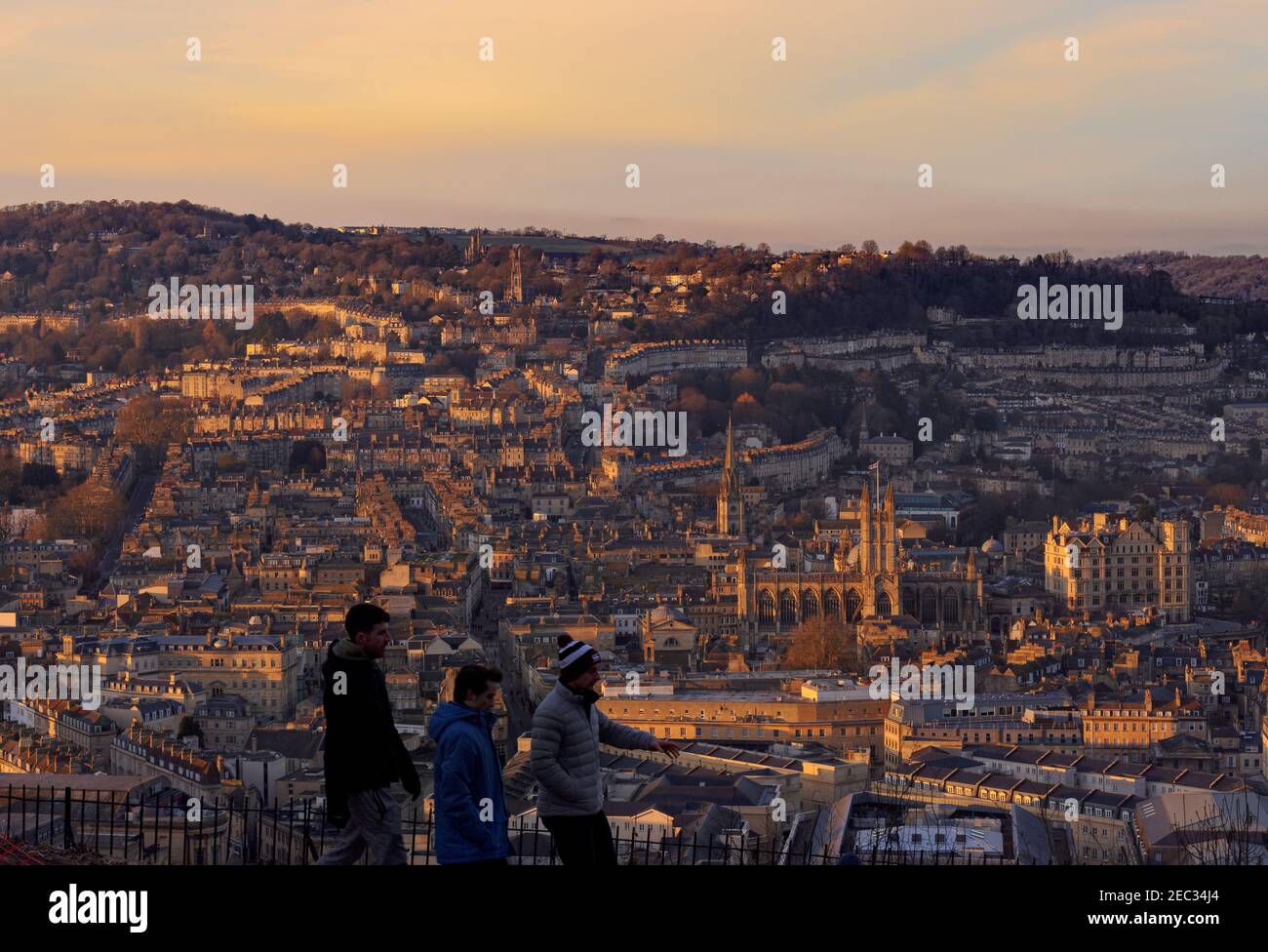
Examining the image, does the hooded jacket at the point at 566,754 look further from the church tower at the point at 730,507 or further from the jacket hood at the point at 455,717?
the church tower at the point at 730,507

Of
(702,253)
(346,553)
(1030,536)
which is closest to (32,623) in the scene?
(346,553)

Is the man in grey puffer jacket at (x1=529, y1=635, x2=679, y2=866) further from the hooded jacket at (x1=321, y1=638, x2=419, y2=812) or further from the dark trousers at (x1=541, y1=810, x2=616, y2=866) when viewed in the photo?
the hooded jacket at (x1=321, y1=638, x2=419, y2=812)

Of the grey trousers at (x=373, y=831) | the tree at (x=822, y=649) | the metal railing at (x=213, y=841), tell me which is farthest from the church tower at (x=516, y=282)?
the grey trousers at (x=373, y=831)

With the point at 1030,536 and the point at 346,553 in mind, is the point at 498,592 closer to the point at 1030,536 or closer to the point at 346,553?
the point at 346,553

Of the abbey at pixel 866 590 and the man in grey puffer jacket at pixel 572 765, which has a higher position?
the man in grey puffer jacket at pixel 572 765

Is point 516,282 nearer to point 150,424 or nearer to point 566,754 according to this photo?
point 150,424

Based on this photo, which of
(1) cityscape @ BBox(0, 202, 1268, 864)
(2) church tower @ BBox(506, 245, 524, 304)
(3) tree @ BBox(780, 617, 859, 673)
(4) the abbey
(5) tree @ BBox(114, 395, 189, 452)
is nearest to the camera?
(1) cityscape @ BBox(0, 202, 1268, 864)

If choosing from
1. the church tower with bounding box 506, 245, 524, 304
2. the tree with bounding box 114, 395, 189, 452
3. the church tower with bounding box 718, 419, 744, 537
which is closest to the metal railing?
the church tower with bounding box 718, 419, 744, 537
